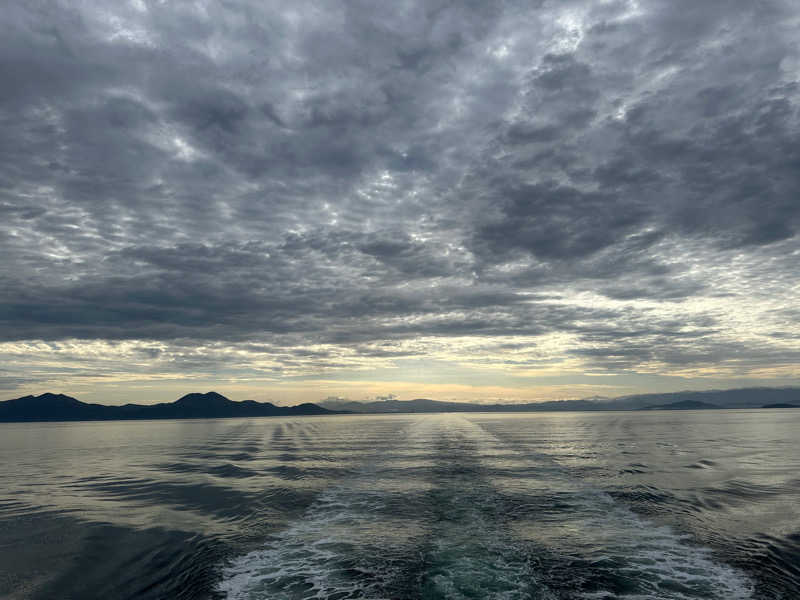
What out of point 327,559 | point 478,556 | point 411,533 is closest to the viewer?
point 478,556

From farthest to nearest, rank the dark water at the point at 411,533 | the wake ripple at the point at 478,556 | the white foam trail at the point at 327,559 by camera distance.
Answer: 1. the dark water at the point at 411,533
2. the white foam trail at the point at 327,559
3. the wake ripple at the point at 478,556

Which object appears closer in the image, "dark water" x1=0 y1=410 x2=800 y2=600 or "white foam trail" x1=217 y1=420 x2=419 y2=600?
"white foam trail" x1=217 y1=420 x2=419 y2=600

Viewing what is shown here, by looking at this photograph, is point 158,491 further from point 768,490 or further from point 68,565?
point 768,490

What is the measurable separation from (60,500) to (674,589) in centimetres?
3037

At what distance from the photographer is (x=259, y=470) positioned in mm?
36188

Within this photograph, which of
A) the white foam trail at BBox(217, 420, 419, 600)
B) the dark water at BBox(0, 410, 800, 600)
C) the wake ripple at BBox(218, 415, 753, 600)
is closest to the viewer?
the wake ripple at BBox(218, 415, 753, 600)

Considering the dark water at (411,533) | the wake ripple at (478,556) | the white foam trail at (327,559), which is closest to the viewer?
the wake ripple at (478,556)

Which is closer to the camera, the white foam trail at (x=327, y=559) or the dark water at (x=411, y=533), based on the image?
the white foam trail at (x=327, y=559)

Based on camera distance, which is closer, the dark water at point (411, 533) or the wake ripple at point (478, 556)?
the wake ripple at point (478, 556)

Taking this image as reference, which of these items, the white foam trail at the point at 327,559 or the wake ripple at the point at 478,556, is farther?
the white foam trail at the point at 327,559

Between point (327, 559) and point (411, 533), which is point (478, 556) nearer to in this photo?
point (411, 533)

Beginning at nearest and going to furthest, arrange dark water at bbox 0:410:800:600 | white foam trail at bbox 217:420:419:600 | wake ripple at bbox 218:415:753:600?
wake ripple at bbox 218:415:753:600 < white foam trail at bbox 217:420:419:600 < dark water at bbox 0:410:800:600

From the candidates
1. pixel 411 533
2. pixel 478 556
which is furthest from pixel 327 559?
pixel 478 556

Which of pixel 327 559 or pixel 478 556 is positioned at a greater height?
pixel 478 556
